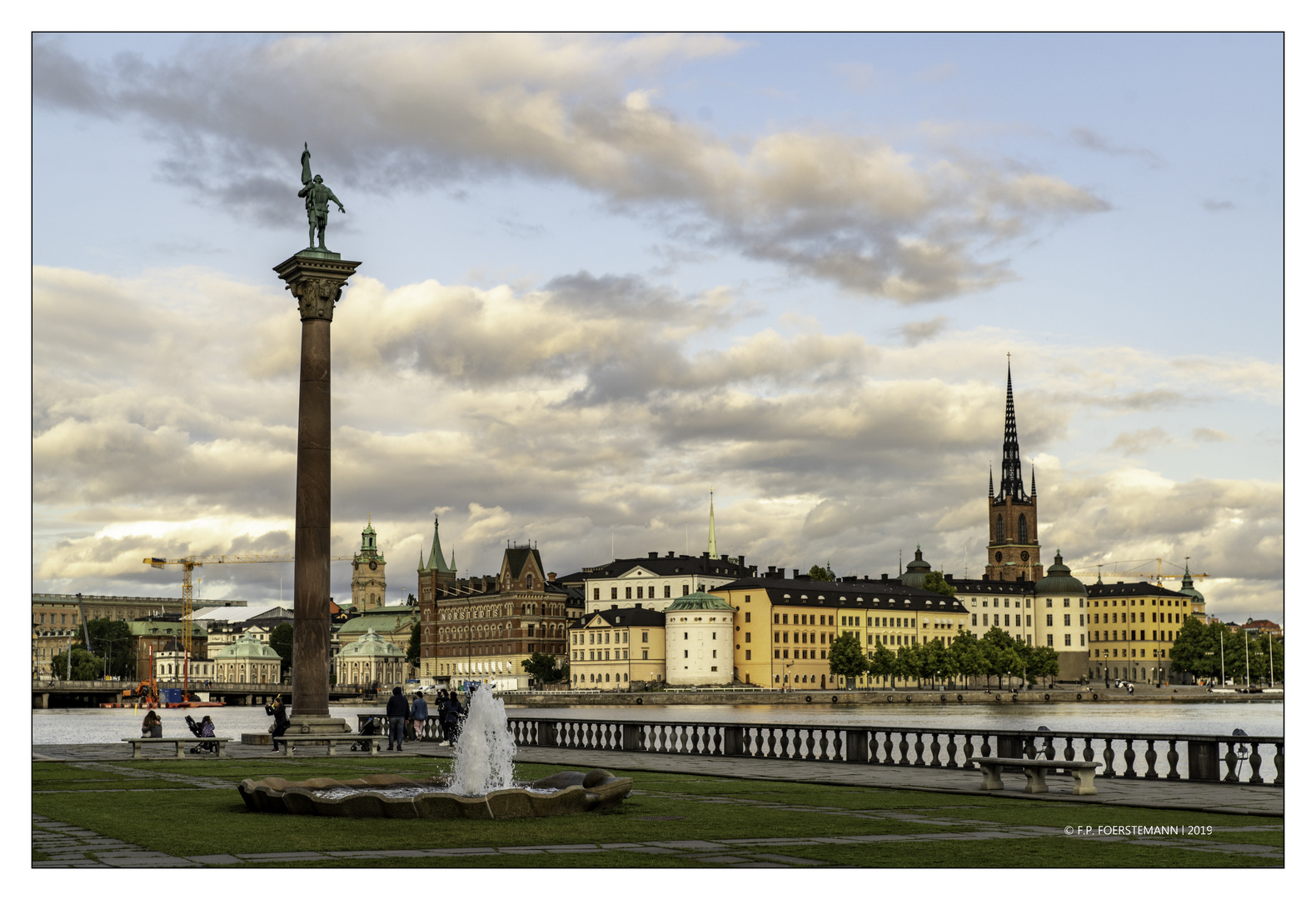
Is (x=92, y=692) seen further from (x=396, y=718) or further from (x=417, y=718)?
(x=396, y=718)

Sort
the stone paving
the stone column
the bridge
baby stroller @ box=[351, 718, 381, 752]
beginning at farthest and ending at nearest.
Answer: the bridge
baby stroller @ box=[351, 718, 381, 752]
the stone column
the stone paving

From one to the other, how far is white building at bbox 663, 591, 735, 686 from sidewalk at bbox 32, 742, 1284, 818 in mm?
156547

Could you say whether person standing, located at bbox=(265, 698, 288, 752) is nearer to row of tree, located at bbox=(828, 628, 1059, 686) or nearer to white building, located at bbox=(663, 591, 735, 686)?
row of tree, located at bbox=(828, 628, 1059, 686)

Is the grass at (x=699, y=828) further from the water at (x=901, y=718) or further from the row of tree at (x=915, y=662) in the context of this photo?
the row of tree at (x=915, y=662)

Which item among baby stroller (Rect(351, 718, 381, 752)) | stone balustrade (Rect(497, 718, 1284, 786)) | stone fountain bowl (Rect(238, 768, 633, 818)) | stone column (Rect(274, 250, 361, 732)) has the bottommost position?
baby stroller (Rect(351, 718, 381, 752))

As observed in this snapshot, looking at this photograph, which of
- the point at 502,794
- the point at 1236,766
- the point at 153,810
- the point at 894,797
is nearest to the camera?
the point at 502,794

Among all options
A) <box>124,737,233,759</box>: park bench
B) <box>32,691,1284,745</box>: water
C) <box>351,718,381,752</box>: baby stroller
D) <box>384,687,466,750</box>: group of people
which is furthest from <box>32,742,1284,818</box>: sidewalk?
<box>32,691,1284,745</box>: water

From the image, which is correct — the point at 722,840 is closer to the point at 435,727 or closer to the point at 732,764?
the point at 732,764

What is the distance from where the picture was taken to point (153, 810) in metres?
20.3

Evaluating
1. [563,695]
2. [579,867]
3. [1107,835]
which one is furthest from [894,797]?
[563,695]

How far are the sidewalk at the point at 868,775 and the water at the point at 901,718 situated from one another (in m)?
33.2

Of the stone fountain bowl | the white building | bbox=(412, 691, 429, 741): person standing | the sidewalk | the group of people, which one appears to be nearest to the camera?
the stone fountain bowl

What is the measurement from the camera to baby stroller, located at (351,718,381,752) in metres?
39.6
